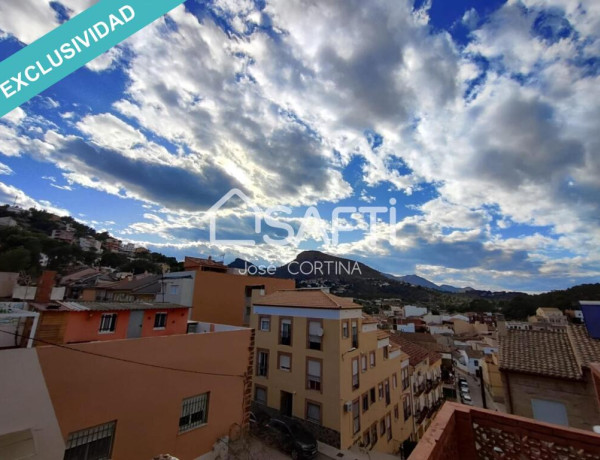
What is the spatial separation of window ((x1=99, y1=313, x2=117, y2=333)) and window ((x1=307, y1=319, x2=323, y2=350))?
10.1 m

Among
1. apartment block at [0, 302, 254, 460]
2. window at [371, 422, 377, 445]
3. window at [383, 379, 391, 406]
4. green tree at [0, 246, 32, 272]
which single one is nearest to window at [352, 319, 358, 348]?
window at [383, 379, 391, 406]

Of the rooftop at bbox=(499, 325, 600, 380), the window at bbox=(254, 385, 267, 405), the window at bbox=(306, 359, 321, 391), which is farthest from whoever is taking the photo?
the window at bbox=(254, 385, 267, 405)

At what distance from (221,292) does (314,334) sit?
1301 centimetres

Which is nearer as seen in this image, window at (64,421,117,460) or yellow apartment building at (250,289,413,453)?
window at (64,421,117,460)

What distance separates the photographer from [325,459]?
14.1 meters

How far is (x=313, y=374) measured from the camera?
16641mm

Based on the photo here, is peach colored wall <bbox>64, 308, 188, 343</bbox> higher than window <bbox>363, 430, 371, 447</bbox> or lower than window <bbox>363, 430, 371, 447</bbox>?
higher

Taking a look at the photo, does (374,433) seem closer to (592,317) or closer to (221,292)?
(592,317)

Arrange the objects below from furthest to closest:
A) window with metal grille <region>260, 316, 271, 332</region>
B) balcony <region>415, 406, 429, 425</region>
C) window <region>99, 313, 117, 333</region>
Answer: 1. balcony <region>415, 406, 429, 425</region>
2. window with metal grille <region>260, 316, 271, 332</region>
3. window <region>99, 313, 117, 333</region>

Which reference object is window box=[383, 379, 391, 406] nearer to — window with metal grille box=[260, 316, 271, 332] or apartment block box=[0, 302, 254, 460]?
window with metal grille box=[260, 316, 271, 332]

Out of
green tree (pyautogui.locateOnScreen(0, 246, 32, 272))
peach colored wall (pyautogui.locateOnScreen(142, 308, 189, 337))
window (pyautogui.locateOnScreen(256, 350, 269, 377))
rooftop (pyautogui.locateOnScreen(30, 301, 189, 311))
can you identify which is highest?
green tree (pyautogui.locateOnScreen(0, 246, 32, 272))

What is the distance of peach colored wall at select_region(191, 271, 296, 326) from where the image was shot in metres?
25.7

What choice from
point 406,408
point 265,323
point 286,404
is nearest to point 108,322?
point 265,323

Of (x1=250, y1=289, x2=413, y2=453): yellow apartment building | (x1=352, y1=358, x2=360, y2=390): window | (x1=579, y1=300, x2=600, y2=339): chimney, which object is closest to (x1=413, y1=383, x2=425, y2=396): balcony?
(x1=250, y1=289, x2=413, y2=453): yellow apartment building
